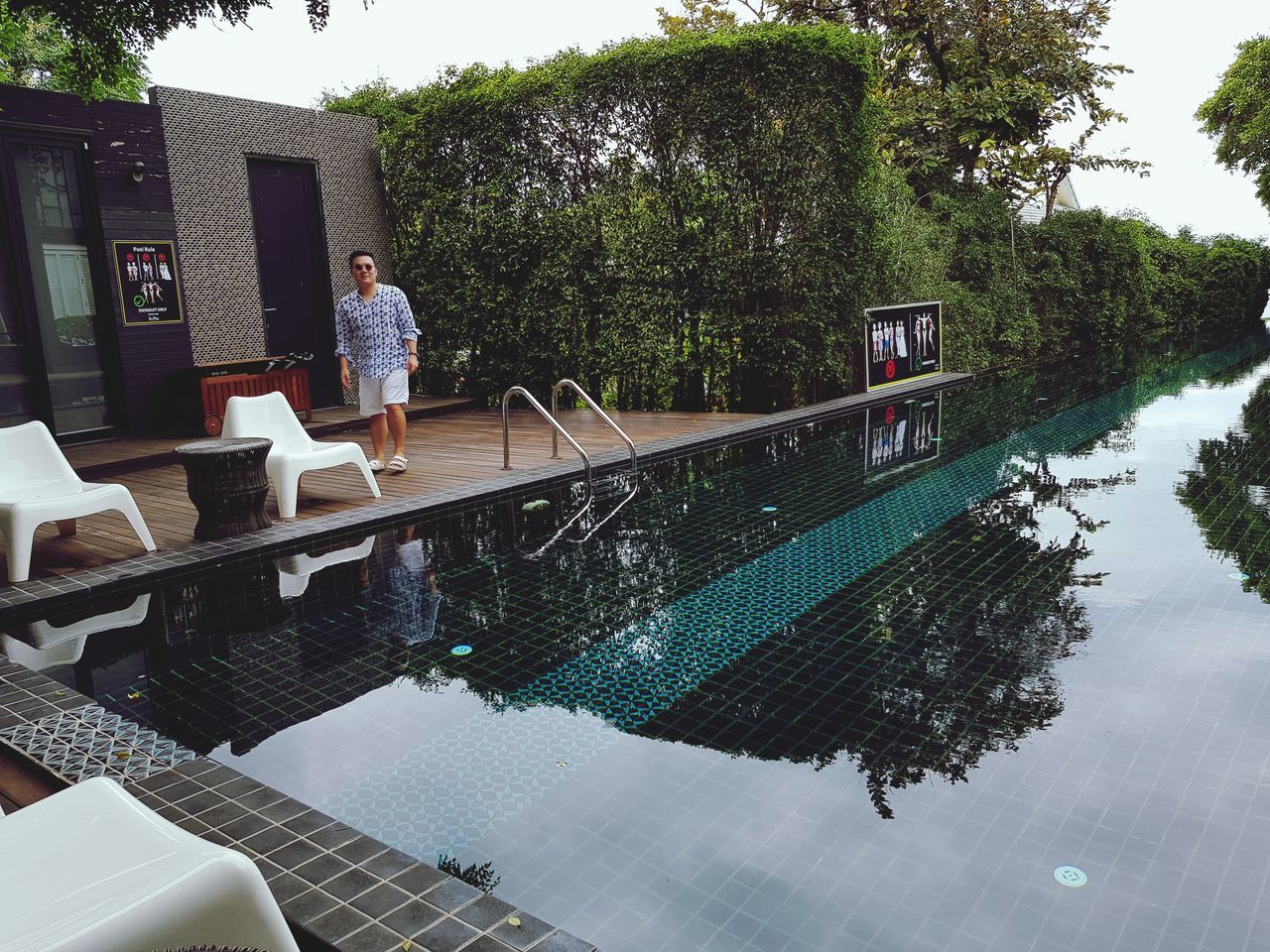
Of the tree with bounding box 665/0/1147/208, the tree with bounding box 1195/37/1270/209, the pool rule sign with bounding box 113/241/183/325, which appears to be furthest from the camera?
the tree with bounding box 1195/37/1270/209

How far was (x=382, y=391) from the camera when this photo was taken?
7.27 m

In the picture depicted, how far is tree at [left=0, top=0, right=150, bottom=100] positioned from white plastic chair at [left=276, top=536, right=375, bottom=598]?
3854 millimetres

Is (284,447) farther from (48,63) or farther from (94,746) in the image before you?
(48,63)

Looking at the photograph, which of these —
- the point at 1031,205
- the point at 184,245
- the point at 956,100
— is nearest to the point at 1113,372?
the point at 956,100

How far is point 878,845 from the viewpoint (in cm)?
256

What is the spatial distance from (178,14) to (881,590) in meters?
6.42

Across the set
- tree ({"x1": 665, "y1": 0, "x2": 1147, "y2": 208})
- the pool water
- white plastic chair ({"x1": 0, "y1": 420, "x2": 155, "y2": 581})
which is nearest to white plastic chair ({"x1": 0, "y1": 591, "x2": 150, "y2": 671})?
the pool water

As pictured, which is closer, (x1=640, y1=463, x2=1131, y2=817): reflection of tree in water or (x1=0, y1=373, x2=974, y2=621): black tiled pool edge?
(x1=640, y1=463, x2=1131, y2=817): reflection of tree in water

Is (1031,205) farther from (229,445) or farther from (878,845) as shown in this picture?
(878,845)

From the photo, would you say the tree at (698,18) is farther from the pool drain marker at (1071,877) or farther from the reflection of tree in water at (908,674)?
the pool drain marker at (1071,877)

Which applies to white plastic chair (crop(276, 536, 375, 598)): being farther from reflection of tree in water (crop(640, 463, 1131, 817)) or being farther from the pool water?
reflection of tree in water (crop(640, 463, 1131, 817))

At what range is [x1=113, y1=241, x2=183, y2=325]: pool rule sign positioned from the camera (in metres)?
9.12

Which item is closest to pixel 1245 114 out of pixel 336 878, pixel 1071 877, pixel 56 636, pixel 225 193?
pixel 225 193

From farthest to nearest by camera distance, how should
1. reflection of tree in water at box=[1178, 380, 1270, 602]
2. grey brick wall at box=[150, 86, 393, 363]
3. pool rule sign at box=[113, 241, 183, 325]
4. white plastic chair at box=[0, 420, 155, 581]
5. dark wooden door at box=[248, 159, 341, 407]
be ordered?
dark wooden door at box=[248, 159, 341, 407] → grey brick wall at box=[150, 86, 393, 363] → pool rule sign at box=[113, 241, 183, 325] → reflection of tree in water at box=[1178, 380, 1270, 602] → white plastic chair at box=[0, 420, 155, 581]
